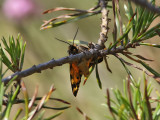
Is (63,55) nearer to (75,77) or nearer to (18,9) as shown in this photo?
(18,9)

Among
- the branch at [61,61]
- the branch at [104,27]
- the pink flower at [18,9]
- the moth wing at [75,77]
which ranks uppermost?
the pink flower at [18,9]

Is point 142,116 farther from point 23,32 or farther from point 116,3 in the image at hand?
point 23,32

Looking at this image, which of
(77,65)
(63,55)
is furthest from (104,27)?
(63,55)

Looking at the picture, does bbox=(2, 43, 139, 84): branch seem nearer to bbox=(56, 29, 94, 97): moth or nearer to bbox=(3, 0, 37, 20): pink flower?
bbox=(56, 29, 94, 97): moth

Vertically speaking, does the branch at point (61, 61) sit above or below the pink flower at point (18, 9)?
below

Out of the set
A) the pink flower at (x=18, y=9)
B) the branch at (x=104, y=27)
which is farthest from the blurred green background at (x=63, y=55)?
the branch at (x=104, y=27)

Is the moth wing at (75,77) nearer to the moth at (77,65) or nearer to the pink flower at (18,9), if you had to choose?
the moth at (77,65)
